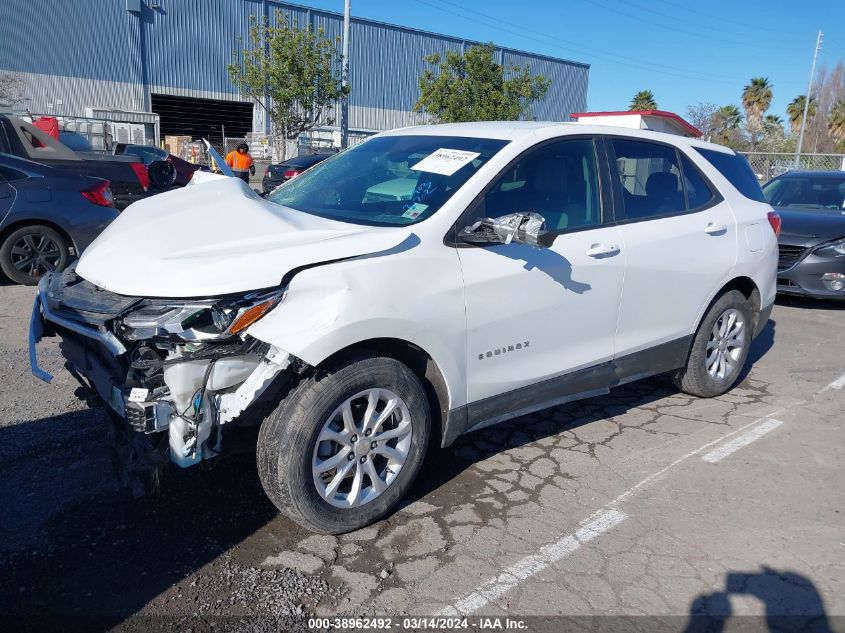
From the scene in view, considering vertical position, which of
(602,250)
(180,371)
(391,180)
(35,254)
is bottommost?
(35,254)

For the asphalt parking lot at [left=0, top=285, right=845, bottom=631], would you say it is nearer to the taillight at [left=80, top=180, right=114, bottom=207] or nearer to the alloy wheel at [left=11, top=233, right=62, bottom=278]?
the alloy wheel at [left=11, top=233, right=62, bottom=278]

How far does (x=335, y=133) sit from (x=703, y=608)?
31103 millimetres

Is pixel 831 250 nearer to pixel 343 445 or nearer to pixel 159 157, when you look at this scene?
pixel 343 445

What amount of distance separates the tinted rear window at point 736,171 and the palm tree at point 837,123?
5263 centimetres

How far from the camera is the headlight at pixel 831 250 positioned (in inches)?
314

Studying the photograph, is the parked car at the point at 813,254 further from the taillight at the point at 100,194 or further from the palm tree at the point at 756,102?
the palm tree at the point at 756,102

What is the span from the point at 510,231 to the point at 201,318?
1.43 meters

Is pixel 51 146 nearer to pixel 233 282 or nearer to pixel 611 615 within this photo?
pixel 233 282

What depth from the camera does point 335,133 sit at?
31922mm

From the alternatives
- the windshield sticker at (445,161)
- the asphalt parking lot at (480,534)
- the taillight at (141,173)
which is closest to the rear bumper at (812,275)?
the asphalt parking lot at (480,534)

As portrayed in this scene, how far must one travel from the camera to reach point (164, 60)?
107 ft

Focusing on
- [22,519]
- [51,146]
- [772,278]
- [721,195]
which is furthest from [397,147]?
[51,146]

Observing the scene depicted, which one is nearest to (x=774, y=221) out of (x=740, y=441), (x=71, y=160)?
(x=740, y=441)

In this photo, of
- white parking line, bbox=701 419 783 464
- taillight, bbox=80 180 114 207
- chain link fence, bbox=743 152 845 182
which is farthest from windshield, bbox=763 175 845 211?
chain link fence, bbox=743 152 845 182
